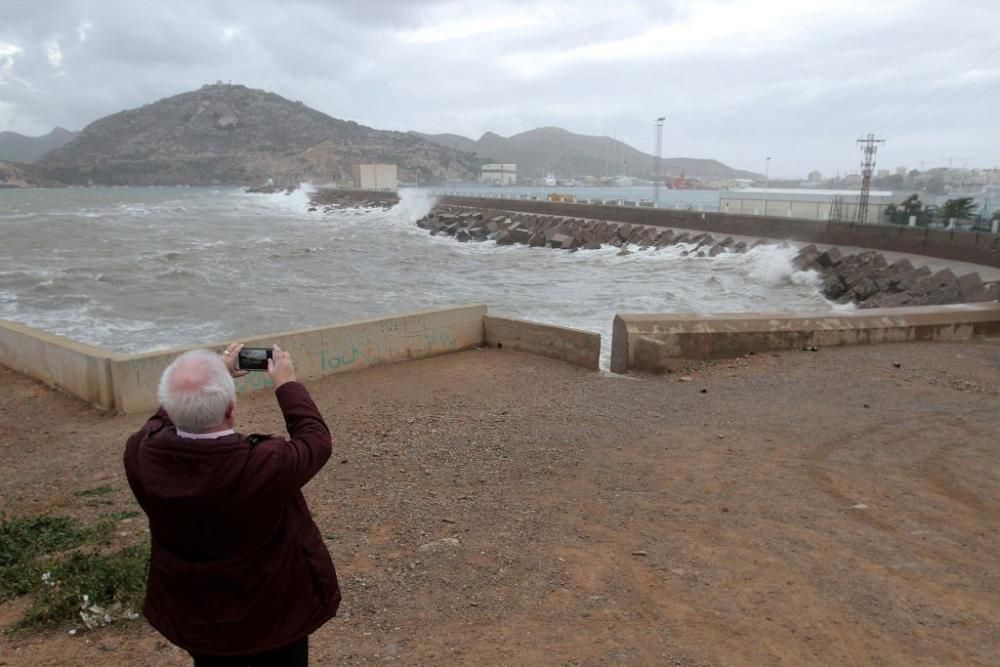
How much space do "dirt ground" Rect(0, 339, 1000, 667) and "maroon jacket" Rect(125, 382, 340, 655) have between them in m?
1.34

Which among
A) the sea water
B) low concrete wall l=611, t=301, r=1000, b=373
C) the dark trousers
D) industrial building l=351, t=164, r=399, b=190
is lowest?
the sea water

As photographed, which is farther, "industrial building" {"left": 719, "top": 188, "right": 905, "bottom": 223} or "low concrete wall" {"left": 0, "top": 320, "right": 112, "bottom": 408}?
"industrial building" {"left": 719, "top": 188, "right": 905, "bottom": 223}

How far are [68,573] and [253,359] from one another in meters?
2.42

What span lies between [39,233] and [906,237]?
4723 centimetres

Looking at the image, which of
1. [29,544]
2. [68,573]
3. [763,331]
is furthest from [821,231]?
[68,573]

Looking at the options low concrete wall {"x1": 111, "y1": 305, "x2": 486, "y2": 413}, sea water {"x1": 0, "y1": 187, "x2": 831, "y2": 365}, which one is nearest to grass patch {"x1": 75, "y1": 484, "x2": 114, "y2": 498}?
low concrete wall {"x1": 111, "y1": 305, "x2": 486, "y2": 413}

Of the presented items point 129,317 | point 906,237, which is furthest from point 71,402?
point 906,237

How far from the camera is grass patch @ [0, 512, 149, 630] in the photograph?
3775mm

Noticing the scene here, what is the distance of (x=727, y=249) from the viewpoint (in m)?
31.2

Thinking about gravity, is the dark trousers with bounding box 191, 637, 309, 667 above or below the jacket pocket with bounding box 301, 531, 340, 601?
below

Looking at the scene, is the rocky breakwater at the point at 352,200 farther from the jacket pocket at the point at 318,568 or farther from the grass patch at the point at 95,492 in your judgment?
the jacket pocket at the point at 318,568

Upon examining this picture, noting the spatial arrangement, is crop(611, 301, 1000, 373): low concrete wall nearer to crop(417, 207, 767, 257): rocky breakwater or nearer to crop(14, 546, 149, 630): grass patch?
crop(14, 546, 149, 630): grass patch

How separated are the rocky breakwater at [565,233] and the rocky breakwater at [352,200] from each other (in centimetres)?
2676

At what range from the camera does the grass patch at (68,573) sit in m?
3.78
